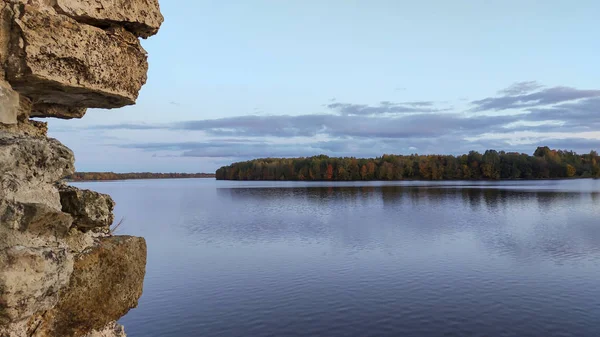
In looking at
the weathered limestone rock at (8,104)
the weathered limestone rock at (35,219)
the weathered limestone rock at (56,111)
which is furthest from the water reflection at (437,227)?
the weathered limestone rock at (8,104)

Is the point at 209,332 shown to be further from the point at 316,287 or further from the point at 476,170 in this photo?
the point at 476,170

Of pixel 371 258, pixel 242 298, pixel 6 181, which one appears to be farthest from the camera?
pixel 371 258

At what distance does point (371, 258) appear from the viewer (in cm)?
2259

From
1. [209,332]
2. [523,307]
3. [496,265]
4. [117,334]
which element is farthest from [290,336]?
[496,265]

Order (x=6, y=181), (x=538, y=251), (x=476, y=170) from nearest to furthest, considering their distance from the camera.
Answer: (x=6, y=181)
(x=538, y=251)
(x=476, y=170)

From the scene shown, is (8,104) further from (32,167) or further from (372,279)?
(372,279)

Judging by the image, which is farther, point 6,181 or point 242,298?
point 242,298

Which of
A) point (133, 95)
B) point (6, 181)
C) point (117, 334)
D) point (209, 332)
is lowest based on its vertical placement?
point (209, 332)

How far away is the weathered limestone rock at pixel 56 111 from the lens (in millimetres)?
3695

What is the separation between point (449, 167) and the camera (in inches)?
5546

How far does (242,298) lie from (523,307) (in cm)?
981

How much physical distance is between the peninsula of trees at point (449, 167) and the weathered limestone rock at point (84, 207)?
14231 cm

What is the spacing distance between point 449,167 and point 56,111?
145675 millimetres

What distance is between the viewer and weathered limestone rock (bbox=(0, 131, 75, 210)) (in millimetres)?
2619
